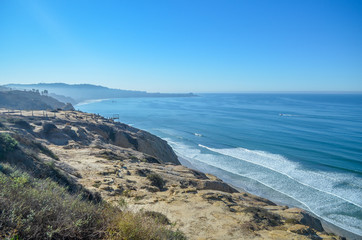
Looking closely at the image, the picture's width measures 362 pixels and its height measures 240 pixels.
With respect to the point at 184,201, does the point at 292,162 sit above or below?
below

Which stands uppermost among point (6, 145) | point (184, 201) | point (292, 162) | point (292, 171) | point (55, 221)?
point (6, 145)

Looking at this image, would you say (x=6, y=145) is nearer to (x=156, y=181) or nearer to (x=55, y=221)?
(x=156, y=181)

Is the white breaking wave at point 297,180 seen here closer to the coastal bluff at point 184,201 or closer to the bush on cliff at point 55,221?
the coastal bluff at point 184,201

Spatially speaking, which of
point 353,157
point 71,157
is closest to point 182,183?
point 71,157

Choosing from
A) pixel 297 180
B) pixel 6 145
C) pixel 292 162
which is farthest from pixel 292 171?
pixel 6 145

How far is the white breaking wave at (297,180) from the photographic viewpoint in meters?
20.6

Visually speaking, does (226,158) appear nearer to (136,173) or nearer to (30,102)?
(136,173)

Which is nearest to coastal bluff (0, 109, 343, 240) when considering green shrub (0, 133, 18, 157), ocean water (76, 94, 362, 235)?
green shrub (0, 133, 18, 157)

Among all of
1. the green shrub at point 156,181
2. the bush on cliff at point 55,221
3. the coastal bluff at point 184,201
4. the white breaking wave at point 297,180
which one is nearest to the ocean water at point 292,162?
the white breaking wave at point 297,180

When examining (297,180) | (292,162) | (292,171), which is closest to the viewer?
(297,180)

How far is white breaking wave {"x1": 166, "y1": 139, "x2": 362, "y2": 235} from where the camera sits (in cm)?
2059

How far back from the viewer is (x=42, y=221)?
3934 mm

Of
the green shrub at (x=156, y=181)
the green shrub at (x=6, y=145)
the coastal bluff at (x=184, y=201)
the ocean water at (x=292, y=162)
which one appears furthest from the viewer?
the ocean water at (x=292, y=162)

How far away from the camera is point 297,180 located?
26734 millimetres
